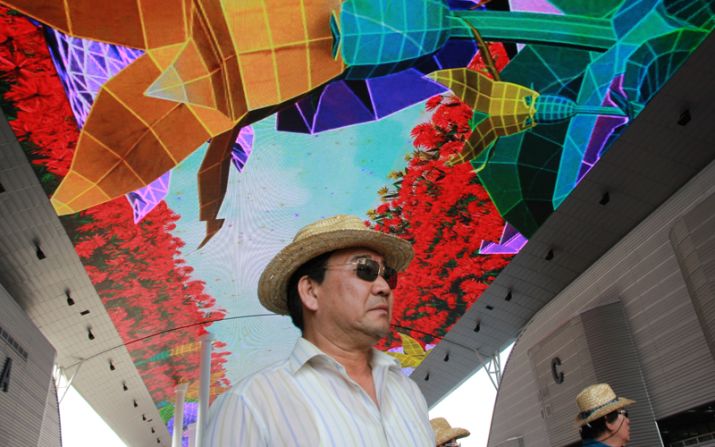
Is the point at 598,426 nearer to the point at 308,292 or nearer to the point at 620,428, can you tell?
the point at 620,428

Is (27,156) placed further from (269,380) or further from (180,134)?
(269,380)

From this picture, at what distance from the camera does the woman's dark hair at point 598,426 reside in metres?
5.68

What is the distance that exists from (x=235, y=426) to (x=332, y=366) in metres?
0.41

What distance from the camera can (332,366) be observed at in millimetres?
2207

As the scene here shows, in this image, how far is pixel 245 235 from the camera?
565 inches

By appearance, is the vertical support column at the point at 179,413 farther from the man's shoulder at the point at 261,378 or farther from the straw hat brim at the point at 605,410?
the man's shoulder at the point at 261,378

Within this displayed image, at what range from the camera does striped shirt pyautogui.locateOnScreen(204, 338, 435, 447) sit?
6.31ft

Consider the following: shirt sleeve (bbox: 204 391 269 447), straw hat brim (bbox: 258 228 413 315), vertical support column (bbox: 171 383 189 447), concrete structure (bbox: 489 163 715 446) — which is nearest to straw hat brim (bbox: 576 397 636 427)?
straw hat brim (bbox: 258 228 413 315)

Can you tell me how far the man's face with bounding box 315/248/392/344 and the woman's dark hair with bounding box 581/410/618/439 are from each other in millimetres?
4028

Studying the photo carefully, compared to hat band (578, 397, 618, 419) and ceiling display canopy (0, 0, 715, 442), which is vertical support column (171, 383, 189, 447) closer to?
ceiling display canopy (0, 0, 715, 442)

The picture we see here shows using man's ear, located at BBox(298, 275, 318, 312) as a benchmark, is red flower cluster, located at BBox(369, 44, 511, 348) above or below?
above

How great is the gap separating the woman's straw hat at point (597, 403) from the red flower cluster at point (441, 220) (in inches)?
235

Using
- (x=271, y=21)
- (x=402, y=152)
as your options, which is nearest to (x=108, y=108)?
(x=271, y=21)

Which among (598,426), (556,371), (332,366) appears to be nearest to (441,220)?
(556,371)
